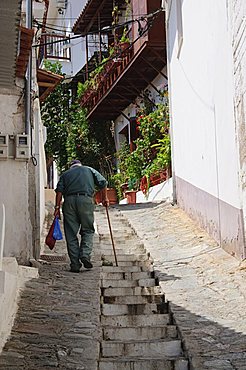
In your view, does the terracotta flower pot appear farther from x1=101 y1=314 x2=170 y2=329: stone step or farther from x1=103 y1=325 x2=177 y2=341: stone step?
x1=103 y1=325 x2=177 y2=341: stone step

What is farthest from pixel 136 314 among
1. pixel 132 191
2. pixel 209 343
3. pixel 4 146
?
pixel 132 191

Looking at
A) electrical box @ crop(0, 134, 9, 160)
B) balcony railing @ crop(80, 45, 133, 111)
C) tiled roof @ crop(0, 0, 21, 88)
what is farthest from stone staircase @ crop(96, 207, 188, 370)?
balcony railing @ crop(80, 45, 133, 111)

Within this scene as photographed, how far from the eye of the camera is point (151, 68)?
19.7 meters

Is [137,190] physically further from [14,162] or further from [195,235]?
[14,162]

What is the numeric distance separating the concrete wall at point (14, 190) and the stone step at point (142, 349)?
280 centimetres

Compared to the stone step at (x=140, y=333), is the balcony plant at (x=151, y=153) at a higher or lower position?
higher

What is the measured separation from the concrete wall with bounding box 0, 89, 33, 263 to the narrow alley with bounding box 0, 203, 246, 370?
481 millimetres

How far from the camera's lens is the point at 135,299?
22.3 feet

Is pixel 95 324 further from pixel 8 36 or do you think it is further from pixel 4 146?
pixel 4 146

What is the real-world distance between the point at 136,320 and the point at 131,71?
14.8m

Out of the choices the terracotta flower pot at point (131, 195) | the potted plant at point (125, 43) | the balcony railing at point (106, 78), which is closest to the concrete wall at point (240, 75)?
the terracotta flower pot at point (131, 195)

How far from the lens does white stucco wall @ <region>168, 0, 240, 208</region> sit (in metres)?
Answer: 8.42

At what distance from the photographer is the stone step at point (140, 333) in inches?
226

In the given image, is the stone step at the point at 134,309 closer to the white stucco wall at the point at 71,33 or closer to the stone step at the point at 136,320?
the stone step at the point at 136,320
